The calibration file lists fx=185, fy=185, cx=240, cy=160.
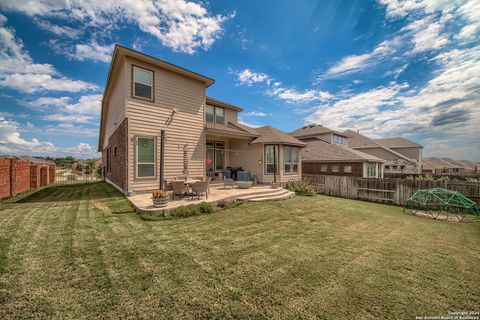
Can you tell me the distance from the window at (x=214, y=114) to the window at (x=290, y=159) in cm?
567

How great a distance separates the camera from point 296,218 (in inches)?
283

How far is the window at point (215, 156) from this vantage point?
13.9 m

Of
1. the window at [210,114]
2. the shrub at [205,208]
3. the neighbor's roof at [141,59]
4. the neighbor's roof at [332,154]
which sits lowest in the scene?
the shrub at [205,208]

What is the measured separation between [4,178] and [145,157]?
659 cm

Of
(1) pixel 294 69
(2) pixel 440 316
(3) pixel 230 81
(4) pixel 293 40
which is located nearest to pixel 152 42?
(3) pixel 230 81

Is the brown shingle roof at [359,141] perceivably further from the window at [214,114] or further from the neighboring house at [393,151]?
the window at [214,114]

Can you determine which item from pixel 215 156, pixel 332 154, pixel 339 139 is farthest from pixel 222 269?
pixel 339 139

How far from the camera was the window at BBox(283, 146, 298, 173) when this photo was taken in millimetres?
13969

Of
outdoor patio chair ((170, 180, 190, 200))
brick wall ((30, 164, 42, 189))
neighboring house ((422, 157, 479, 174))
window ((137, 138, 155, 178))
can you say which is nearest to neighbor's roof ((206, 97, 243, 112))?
window ((137, 138, 155, 178))

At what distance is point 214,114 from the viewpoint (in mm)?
14672

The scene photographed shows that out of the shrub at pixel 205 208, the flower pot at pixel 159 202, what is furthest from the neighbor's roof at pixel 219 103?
the flower pot at pixel 159 202

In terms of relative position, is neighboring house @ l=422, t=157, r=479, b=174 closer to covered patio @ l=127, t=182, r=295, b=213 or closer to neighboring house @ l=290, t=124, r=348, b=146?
neighboring house @ l=290, t=124, r=348, b=146

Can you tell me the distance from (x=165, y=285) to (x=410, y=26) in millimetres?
15635

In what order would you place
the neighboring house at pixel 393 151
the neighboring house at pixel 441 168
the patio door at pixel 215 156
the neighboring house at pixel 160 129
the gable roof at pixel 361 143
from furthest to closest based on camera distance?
the neighboring house at pixel 441 168 → the gable roof at pixel 361 143 → the neighboring house at pixel 393 151 → the patio door at pixel 215 156 → the neighboring house at pixel 160 129
